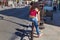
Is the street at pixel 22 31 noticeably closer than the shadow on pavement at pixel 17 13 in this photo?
Yes

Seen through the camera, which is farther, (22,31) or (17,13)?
(17,13)

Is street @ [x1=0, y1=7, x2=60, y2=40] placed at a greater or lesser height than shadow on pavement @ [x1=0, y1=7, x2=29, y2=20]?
greater

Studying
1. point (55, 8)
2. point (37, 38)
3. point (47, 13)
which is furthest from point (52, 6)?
point (37, 38)

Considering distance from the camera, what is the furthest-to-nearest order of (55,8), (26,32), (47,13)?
(55,8), (47,13), (26,32)

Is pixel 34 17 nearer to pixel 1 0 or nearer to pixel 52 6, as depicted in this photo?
pixel 52 6

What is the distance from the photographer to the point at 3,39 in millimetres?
12141

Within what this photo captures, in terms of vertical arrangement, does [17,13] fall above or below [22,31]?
below

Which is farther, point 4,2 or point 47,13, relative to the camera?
point 4,2

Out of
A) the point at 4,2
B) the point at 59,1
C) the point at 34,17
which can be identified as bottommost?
the point at 4,2

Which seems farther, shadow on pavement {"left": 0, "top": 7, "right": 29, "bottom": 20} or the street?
shadow on pavement {"left": 0, "top": 7, "right": 29, "bottom": 20}

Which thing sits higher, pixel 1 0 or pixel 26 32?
pixel 26 32

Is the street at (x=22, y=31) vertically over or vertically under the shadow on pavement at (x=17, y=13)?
over

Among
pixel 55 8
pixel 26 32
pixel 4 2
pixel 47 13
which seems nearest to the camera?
pixel 26 32

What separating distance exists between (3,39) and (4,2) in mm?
60150
